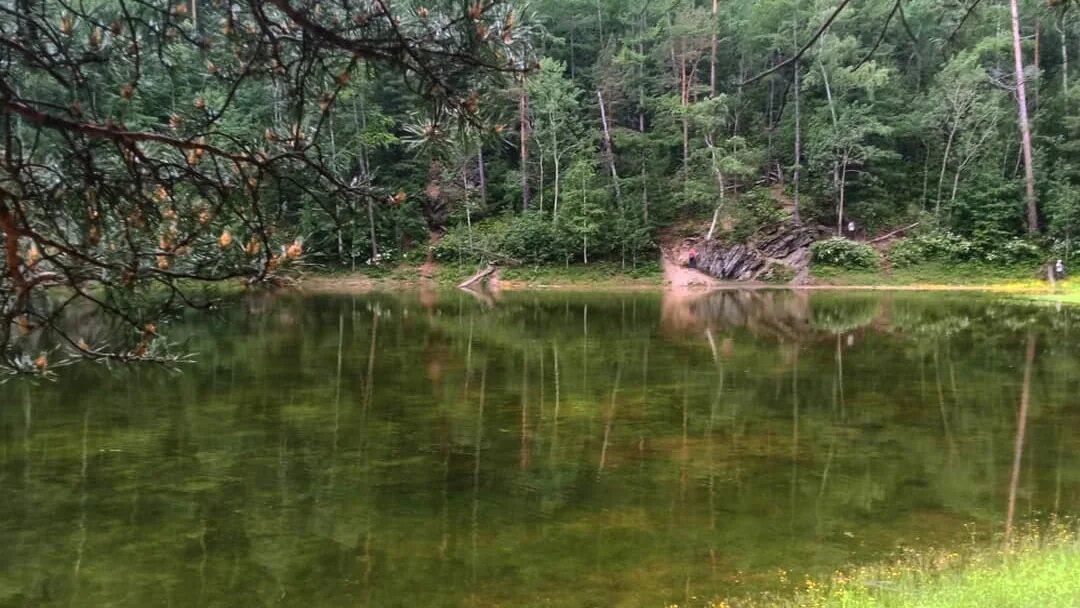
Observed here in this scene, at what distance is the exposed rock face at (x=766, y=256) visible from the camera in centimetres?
3406

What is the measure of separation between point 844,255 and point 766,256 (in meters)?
3.16

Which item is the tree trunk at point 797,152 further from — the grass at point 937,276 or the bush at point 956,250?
the bush at point 956,250

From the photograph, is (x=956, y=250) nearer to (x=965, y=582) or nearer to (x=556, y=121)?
(x=556, y=121)

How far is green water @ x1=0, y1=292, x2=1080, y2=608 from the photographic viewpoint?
537 centimetres

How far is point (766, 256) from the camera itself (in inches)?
1369

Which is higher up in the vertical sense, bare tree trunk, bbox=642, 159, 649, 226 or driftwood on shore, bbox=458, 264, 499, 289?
bare tree trunk, bbox=642, 159, 649, 226

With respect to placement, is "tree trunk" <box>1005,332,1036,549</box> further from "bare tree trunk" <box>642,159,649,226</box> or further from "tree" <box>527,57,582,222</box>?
"tree" <box>527,57,582,222</box>

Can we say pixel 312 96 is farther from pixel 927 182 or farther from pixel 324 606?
pixel 927 182

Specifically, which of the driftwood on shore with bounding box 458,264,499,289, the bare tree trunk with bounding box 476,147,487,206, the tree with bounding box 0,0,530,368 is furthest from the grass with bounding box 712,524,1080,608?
the bare tree trunk with bounding box 476,147,487,206

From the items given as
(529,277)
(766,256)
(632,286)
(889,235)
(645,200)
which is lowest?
(632,286)

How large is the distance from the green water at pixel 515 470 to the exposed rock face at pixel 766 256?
60.1 ft

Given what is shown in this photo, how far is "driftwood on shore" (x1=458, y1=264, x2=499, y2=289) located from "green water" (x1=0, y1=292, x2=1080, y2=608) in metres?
20.0

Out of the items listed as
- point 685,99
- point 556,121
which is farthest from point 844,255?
point 556,121

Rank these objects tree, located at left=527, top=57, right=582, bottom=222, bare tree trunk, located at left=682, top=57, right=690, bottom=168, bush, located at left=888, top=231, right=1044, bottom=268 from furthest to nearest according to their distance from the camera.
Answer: bare tree trunk, located at left=682, top=57, right=690, bottom=168 → tree, located at left=527, top=57, right=582, bottom=222 → bush, located at left=888, top=231, right=1044, bottom=268
